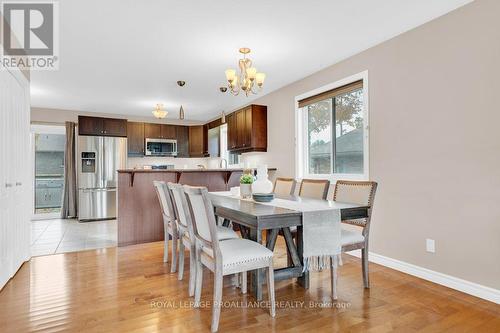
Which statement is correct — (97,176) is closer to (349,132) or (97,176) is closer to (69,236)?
(69,236)

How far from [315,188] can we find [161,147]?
5.19 meters

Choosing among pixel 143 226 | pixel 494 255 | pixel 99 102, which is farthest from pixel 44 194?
pixel 494 255

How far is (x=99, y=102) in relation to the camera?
5.87 meters

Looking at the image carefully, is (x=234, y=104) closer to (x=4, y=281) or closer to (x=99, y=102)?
(x=99, y=102)

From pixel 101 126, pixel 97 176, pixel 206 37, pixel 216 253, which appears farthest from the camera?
pixel 101 126

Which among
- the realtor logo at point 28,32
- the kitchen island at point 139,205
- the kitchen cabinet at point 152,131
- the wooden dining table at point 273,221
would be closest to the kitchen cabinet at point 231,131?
the kitchen island at point 139,205

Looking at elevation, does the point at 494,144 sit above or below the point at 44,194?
above

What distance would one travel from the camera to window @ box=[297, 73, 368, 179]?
3584 millimetres

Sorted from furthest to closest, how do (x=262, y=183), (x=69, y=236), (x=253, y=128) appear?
(x=253, y=128)
(x=69, y=236)
(x=262, y=183)

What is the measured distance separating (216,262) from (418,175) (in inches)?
86.7

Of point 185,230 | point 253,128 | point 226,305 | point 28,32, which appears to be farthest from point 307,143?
point 28,32

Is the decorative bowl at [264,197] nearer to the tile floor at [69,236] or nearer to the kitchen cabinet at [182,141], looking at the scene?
Answer: the tile floor at [69,236]

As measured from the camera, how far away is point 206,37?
3049 millimetres

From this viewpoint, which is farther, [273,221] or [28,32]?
[28,32]
